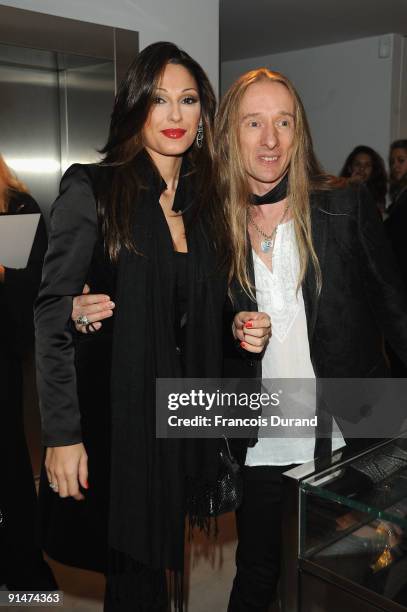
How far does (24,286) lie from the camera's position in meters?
2.53

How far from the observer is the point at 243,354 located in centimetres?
177

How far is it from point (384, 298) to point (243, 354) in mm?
418

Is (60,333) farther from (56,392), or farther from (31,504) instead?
(31,504)

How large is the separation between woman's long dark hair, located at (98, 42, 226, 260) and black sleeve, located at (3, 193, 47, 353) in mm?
944

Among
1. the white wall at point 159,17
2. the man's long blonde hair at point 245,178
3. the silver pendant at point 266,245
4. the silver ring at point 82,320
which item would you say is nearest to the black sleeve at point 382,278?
the man's long blonde hair at point 245,178

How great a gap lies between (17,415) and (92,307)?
4.33 ft

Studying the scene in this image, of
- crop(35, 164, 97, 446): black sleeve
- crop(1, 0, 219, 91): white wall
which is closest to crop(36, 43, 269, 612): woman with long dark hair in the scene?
crop(35, 164, 97, 446): black sleeve

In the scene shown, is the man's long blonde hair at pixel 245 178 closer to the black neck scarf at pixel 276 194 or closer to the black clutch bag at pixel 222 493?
the black neck scarf at pixel 276 194

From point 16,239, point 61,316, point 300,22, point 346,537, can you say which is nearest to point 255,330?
point 61,316

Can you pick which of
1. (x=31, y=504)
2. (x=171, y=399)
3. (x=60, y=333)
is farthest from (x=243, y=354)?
(x=31, y=504)

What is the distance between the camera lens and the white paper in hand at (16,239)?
7.97 ft

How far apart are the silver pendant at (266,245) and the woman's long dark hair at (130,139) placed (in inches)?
5.6

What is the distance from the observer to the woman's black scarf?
1.60 metres

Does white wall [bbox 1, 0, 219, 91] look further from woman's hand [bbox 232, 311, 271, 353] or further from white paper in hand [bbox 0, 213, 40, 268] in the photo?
woman's hand [bbox 232, 311, 271, 353]
